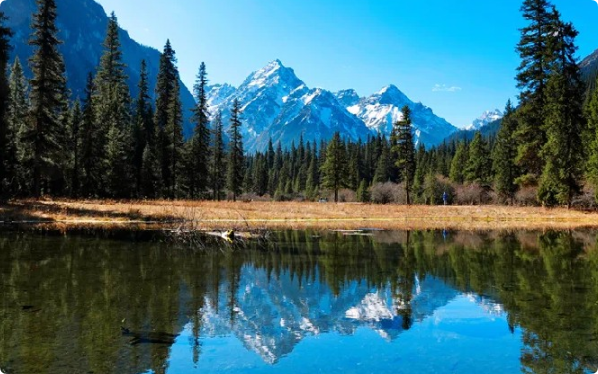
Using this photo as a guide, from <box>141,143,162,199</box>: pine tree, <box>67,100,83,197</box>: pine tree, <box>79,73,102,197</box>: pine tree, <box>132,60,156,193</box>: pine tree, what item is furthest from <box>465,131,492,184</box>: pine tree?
<box>67,100,83,197</box>: pine tree

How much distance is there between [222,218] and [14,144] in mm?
29191

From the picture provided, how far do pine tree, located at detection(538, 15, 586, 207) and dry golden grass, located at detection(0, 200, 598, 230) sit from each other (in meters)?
2.67

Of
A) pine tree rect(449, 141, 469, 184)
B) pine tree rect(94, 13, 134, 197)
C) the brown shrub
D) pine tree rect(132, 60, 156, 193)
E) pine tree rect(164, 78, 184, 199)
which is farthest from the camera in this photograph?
pine tree rect(449, 141, 469, 184)

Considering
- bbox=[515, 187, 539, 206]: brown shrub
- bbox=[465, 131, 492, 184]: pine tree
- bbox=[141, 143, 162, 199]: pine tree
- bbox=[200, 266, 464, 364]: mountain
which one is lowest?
bbox=[200, 266, 464, 364]: mountain

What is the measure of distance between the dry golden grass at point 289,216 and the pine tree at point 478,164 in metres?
37.5

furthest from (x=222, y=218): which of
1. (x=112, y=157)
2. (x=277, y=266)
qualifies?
(x=112, y=157)

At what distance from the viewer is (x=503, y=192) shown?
215 feet

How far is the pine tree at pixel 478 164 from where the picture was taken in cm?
7825

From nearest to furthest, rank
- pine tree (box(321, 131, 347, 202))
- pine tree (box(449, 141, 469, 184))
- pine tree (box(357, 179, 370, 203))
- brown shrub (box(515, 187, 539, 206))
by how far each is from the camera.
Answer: brown shrub (box(515, 187, 539, 206))
pine tree (box(321, 131, 347, 202))
pine tree (box(449, 141, 469, 184))
pine tree (box(357, 179, 370, 203))

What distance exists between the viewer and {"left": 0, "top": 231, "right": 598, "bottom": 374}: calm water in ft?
21.7

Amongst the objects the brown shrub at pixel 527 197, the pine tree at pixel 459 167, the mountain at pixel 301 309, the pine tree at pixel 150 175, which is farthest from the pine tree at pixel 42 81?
the pine tree at pixel 459 167

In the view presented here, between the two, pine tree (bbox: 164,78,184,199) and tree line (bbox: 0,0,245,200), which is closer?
tree line (bbox: 0,0,245,200)

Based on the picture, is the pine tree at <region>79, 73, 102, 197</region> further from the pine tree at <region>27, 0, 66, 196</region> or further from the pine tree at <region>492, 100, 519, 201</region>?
the pine tree at <region>492, 100, 519, 201</region>

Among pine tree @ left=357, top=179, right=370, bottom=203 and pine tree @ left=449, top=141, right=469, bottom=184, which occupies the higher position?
pine tree @ left=449, top=141, right=469, bottom=184
